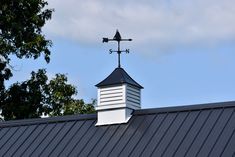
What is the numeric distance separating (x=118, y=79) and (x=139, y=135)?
7.31 ft

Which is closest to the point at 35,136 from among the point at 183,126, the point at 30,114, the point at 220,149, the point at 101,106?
the point at 101,106

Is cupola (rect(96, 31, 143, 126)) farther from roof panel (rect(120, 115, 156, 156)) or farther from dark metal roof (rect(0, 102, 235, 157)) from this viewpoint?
roof panel (rect(120, 115, 156, 156))

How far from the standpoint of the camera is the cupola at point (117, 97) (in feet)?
74.2

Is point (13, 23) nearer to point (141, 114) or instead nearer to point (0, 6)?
point (0, 6)

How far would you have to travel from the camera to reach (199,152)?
19.5 m

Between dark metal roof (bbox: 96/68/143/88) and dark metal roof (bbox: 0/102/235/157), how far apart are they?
1019mm

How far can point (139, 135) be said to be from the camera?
21484mm

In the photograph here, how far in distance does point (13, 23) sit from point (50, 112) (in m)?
4.76

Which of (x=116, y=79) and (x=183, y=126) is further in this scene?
(x=116, y=79)

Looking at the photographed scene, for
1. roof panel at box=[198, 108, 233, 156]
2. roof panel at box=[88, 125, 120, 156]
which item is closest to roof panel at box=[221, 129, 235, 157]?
roof panel at box=[198, 108, 233, 156]

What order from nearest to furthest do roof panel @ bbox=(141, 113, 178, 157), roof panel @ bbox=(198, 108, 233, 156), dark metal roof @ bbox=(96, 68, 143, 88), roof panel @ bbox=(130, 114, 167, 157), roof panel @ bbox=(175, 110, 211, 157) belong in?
roof panel @ bbox=(198, 108, 233, 156) < roof panel @ bbox=(175, 110, 211, 157) < roof panel @ bbox=(141, 113, 178, 157) < roof panel @ bbox=(130, 114, 167, 157) < dark metal roof @ bbox=(96, 68, 143, 88)

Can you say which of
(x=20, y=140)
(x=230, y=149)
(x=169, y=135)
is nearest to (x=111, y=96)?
(x=169, y=135)

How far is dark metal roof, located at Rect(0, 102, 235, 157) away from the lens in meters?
20.0

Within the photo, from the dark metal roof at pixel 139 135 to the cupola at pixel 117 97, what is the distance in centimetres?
26
